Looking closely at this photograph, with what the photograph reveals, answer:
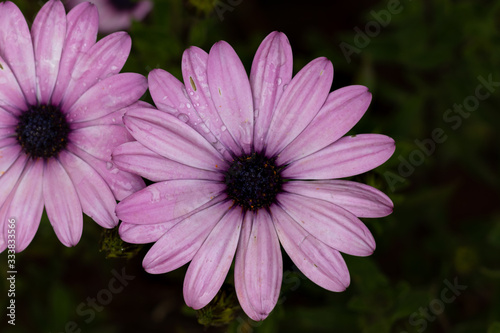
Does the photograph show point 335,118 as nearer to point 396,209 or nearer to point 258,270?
point 258,270

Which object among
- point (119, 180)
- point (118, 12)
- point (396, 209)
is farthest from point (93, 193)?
point (118, 12)

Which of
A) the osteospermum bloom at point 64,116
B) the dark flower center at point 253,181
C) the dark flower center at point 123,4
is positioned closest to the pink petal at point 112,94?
the osteospermum bloom at point 64,116

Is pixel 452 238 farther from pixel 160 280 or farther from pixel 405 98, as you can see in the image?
pixel 160 280

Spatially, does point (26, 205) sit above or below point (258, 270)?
above

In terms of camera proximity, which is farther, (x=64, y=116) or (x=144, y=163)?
(x=64, y=116)

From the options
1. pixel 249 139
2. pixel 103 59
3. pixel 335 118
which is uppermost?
pixel 103 59

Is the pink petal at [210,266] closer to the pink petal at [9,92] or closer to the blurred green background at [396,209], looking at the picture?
the blurred green background at [396,209]
